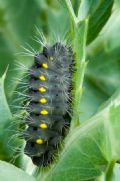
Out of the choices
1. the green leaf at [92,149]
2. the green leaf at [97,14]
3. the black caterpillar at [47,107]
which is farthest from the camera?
the green leaf at [97,14]

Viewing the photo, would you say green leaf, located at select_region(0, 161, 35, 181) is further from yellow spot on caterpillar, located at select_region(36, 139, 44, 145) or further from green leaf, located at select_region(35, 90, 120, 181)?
yellow spot on caterpillar, located at select_region(36, 139, 44, 145)

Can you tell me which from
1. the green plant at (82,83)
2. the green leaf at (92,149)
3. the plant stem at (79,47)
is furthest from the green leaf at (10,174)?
the plant stem at (79,47)

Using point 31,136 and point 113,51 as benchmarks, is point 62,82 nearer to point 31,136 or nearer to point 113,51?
point 31,136

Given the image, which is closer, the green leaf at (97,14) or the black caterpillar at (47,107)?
the black caterpillar at (47,107)

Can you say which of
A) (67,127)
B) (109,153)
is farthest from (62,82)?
(109,153)

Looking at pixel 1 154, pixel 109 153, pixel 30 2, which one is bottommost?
pixel 1 154

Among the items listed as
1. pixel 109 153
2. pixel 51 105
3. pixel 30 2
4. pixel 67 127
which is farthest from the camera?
pixel 30 2

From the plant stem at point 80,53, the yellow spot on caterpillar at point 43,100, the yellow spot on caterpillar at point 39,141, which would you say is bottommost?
the yellow spot on caterpillar at point 39,141

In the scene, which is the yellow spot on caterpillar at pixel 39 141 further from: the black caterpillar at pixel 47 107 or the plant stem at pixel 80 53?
the plant stem at pixel 80 53
